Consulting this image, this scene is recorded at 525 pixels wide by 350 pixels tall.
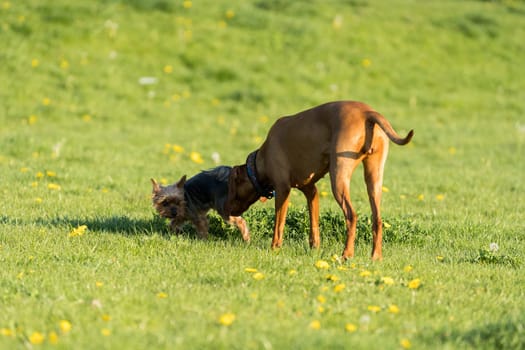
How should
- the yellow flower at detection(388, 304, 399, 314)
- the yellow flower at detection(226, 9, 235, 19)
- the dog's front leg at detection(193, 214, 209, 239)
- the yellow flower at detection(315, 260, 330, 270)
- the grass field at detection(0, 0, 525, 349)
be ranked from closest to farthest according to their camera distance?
the grass field at detection(0, 0, 525, 349) < the yellow flower at detection(388, 304, 399, 314) < the yellow flower at detection(315, 260, 330, 270) < the dog's front leg at detection(193, 214, 209, 239) < the yellow flower at detection(226, 9, 235, 19)

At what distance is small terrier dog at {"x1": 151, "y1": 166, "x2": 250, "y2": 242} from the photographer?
7.47 meters

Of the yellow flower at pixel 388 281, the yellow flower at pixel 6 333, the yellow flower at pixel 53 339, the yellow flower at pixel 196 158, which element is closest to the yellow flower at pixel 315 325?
the yellow flower at pixel 388 281

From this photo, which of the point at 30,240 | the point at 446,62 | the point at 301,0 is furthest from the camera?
the point at 301,0

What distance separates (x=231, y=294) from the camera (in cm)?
509

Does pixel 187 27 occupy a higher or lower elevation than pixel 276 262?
higher

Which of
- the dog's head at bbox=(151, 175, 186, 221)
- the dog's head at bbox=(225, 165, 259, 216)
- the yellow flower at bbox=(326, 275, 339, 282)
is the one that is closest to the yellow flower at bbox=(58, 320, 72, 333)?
the yellow flower at bbox=(326, 275, 339, 282)

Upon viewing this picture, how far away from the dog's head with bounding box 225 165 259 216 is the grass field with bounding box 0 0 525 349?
32cm

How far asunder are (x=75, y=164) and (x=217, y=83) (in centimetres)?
621

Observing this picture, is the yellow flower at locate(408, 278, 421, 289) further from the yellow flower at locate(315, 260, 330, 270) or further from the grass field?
the yellow flower at locate(315, 260, 330, 270)

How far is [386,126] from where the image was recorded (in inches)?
231

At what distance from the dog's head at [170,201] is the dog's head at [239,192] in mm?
638

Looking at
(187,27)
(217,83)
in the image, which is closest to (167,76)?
(217,83)

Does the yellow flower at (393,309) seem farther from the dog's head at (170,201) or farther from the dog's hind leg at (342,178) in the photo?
the dog's head at (170,201)

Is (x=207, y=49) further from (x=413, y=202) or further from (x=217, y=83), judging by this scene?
(x=413, y=202)
